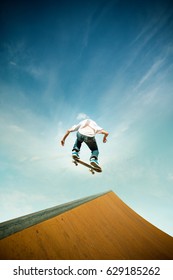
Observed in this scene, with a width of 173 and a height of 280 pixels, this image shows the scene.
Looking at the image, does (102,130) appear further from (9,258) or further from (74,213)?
(9,258)

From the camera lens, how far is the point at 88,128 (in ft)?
19.7

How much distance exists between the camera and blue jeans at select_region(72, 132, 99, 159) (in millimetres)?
5961

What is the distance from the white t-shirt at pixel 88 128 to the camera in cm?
592

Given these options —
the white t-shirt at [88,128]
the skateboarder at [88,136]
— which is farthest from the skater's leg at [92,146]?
the white t-shirt at [88,128]

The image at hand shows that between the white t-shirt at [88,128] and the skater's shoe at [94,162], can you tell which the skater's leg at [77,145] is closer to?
the white t-shirt at [88,128]

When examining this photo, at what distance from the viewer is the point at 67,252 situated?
210cm

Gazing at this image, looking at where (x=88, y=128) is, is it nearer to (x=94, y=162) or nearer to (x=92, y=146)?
(x=92, y=146)

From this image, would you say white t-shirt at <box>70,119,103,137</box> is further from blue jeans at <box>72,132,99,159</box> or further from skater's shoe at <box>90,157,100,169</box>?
skater's shoe at <box>90,157,100,169</box>

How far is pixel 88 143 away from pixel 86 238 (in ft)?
12.5

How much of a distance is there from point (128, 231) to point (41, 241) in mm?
1849

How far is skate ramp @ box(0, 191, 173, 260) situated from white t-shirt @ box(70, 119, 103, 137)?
8.85 feet

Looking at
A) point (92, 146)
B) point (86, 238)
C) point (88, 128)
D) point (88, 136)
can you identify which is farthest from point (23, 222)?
point (88, 128)

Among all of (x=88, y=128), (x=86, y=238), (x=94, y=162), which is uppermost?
(x=88, y=128)
